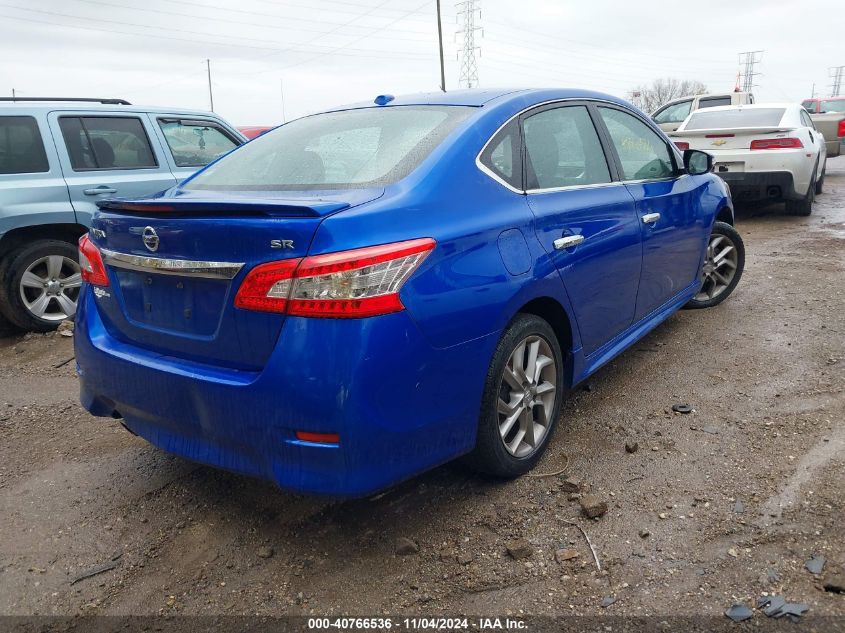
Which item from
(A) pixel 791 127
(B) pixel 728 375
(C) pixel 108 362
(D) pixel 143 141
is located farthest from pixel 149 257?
(A) pixel 791 127

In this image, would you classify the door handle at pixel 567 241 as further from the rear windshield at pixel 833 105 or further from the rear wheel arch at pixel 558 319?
the rear windshield at pixel 833 105

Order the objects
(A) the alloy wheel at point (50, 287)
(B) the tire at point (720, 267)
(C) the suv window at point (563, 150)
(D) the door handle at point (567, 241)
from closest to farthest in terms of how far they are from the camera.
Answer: (D) the door handle at point (567, 241)
(C) the suv window at point (563, 150)
(B) the tire at point (720, 267)
(A) the alloy wheel at point (50, 287)

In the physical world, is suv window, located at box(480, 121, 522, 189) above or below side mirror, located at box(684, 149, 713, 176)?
above

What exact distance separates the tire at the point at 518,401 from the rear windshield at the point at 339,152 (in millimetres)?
806

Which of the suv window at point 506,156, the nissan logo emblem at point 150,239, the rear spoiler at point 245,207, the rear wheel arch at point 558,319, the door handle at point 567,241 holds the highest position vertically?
the suv window at point 506,156

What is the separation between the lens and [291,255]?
7.16 ft

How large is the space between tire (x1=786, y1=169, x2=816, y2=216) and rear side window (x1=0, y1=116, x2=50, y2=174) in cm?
922

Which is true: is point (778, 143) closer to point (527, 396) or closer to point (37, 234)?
point (527, 396)

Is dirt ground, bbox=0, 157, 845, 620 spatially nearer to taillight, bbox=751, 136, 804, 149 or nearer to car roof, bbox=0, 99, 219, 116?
car roof, bbox=0, 99, 219, 116

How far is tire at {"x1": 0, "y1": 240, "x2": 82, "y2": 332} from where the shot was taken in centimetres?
544

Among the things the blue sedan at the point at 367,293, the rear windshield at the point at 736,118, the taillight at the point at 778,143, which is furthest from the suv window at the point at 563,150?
the rear windshield at the point at 736,118

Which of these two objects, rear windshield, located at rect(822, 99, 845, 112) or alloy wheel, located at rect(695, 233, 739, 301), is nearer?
alloy wheel, located at rect(695, 233, 739, 301)

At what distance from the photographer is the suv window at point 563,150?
3.11m

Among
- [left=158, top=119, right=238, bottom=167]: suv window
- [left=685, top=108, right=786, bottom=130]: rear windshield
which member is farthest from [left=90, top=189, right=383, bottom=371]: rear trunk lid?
[left=685, top=108, right=786, bottom=130]: rear windshield
